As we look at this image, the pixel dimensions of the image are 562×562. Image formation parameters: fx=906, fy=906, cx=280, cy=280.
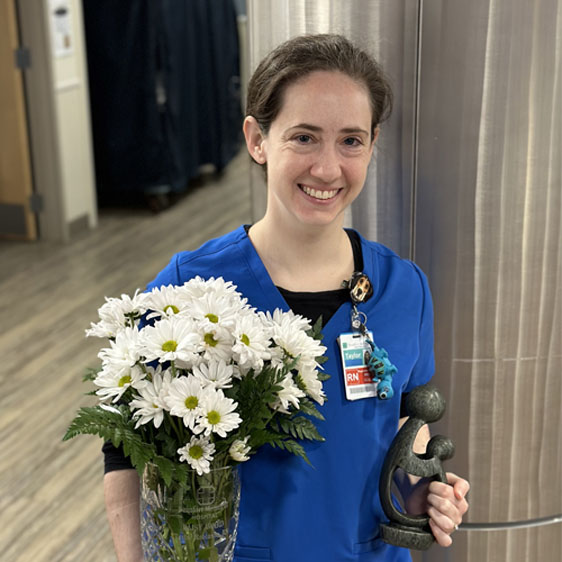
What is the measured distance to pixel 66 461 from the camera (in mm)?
3506

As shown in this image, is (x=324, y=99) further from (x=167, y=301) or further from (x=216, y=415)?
(x=216, y=415)

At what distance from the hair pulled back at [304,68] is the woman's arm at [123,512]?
586mm

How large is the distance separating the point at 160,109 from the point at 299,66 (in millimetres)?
5365

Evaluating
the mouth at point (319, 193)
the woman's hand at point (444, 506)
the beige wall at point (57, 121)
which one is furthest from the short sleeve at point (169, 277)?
the beige wall at point (57, 121)

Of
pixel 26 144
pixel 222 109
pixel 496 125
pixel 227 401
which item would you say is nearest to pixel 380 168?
pixel 496 125

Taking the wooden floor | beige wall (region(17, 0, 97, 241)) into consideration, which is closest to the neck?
the wooden floor

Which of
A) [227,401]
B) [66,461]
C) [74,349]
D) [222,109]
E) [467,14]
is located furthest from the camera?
[222,109]

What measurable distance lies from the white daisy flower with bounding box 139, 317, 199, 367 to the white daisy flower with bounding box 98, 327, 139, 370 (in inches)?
0.5

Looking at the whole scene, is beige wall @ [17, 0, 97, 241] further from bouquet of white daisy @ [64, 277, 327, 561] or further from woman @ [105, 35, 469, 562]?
bouquet of white daisy @ [64, 277, 327, 561]

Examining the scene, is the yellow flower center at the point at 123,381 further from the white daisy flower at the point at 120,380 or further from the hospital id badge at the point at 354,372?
the hospital id badge at the point at 354,372

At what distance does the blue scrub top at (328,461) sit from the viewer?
Result: 4.55 ft

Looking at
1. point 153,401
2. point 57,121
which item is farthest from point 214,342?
point 57,121

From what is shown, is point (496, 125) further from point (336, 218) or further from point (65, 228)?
point (65, 228)

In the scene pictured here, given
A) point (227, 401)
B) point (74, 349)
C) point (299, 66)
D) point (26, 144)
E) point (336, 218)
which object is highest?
point (299, 66)
